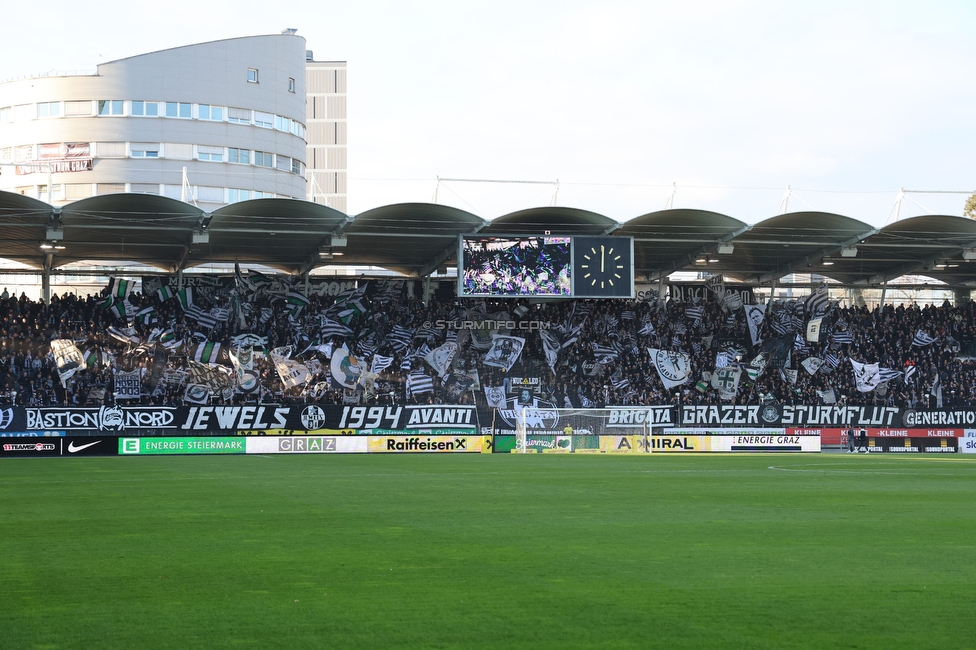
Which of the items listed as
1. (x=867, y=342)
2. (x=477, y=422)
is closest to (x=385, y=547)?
(x=477, y=422)

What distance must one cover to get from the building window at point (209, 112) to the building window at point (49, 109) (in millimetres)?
A: 10148

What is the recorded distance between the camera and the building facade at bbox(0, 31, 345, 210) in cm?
7625

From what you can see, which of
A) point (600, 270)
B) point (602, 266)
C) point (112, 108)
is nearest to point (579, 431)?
point (600, 270)

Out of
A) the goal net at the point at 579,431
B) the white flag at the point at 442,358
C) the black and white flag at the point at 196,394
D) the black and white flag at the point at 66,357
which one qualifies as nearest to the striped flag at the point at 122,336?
the black and white flag at the point at 66,357

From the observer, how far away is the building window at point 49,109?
251ft

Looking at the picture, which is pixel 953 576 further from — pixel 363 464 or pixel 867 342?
pixel 867 342

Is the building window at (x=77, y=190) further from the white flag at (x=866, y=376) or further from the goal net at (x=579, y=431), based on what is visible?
the white flag at (x=866, y=376)

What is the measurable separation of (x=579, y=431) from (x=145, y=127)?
48.4m

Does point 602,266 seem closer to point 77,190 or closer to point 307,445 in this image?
point 307,445

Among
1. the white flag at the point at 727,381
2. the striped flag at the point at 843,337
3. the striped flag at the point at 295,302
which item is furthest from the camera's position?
the striped flag at the point at 843,337

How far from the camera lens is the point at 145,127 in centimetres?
7650

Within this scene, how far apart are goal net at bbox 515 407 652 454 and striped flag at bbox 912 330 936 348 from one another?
16.6m

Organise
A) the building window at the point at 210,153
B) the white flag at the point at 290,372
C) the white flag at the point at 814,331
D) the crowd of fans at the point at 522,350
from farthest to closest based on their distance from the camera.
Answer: the building window at the point at 210,153, the white flag at the point at 814,331, the white flag at the point at 290,372, the crowd of fans at the point at 522,350

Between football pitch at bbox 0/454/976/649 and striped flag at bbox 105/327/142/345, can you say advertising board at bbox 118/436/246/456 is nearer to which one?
striped flag at bbox 105/327/142/345
